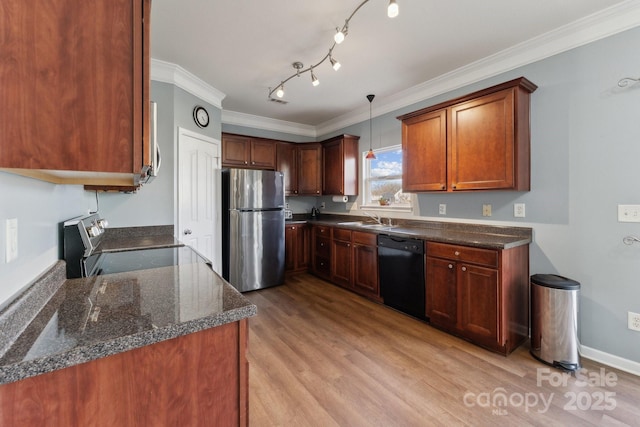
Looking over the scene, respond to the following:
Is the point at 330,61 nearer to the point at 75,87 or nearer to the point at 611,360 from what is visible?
the point at 75,87

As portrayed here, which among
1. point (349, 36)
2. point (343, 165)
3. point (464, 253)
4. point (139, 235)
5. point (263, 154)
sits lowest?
point (464, 253)

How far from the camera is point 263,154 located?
457cm

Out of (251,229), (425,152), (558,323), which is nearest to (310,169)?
(251,229)

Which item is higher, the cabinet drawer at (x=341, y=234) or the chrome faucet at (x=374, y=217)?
the chrome faucet at (x=374, y=217)

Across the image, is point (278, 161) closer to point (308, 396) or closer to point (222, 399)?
point (308, 396)

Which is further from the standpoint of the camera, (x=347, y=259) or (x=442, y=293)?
(x=347, y=259)

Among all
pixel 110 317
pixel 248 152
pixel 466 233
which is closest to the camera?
pixel 110 317

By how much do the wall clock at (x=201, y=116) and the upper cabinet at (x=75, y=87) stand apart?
8.87ft

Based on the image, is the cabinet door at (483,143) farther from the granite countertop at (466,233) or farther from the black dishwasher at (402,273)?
the black dishwasher at (402,273)

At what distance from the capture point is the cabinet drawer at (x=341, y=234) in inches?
149

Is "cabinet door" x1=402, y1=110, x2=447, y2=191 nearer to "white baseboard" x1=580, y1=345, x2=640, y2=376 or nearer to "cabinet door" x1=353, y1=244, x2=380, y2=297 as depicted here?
"cabinet door" x1=353, y1=244, x2=380, y2=297

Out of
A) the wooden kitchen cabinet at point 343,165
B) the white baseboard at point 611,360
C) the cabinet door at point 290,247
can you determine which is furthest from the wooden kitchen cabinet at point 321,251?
the white baseboard at point 611,360

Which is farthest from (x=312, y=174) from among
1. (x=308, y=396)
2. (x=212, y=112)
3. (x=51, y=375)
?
(x=51, y=375)

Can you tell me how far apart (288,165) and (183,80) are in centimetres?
206
